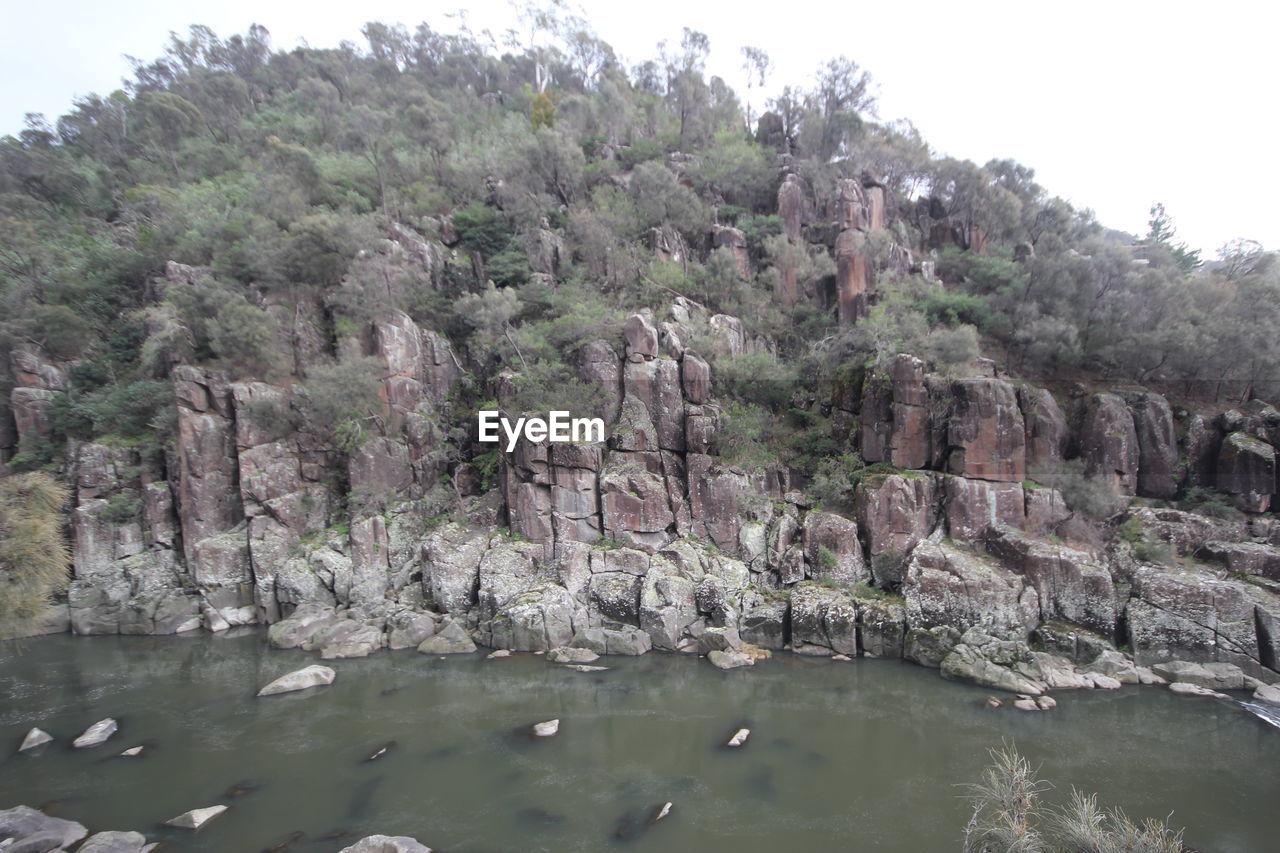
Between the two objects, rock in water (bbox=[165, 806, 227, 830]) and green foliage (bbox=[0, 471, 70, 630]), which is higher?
green foliage (bbox=[0, 471, 70, 630])

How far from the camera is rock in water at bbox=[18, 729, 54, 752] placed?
14.1m

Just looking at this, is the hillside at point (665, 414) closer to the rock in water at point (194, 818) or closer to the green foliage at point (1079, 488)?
the green foliage at point (1079, 488)

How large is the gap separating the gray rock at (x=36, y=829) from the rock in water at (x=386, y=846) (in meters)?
5.20

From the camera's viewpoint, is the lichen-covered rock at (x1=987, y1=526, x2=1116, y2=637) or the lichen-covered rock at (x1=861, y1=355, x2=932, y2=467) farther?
the lichen-covered rock at (x1=861, y1=355, x2=932, y2=467)

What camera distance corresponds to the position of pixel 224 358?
86.1ft

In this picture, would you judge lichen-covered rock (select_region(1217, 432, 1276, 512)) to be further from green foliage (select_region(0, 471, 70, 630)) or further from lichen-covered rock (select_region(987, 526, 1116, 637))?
green foliage (select_region(0, 471, 70, 630))

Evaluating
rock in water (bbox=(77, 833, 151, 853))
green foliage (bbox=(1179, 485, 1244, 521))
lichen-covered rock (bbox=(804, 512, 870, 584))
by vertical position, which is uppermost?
green foliage (bbox=(1179, 485, 1244, 521))

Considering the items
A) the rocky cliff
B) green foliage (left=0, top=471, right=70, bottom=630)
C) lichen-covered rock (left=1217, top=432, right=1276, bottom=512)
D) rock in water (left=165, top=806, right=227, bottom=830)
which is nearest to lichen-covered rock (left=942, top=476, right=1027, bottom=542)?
the rocky cliff

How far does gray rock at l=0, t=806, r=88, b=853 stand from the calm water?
46 centimetres

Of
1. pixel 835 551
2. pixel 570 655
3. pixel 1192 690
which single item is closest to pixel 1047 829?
pixel 1192 690

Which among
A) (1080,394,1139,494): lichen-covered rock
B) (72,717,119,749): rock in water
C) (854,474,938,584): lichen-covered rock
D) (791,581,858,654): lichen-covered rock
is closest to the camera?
(72,717,119,749): rock in water

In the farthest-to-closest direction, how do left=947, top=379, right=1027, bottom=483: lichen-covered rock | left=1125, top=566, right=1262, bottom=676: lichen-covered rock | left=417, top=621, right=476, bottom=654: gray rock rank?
left=947, top=379, right=1027, bottom=483: lichen-covered rock < left=417, top=621, right=476, bottom=654: gray rock < left=1125, top=566, right=1262, bottom=676: lichen-covered rock

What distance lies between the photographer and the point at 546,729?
14680 millimetres

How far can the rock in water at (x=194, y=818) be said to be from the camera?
11.1 meters
